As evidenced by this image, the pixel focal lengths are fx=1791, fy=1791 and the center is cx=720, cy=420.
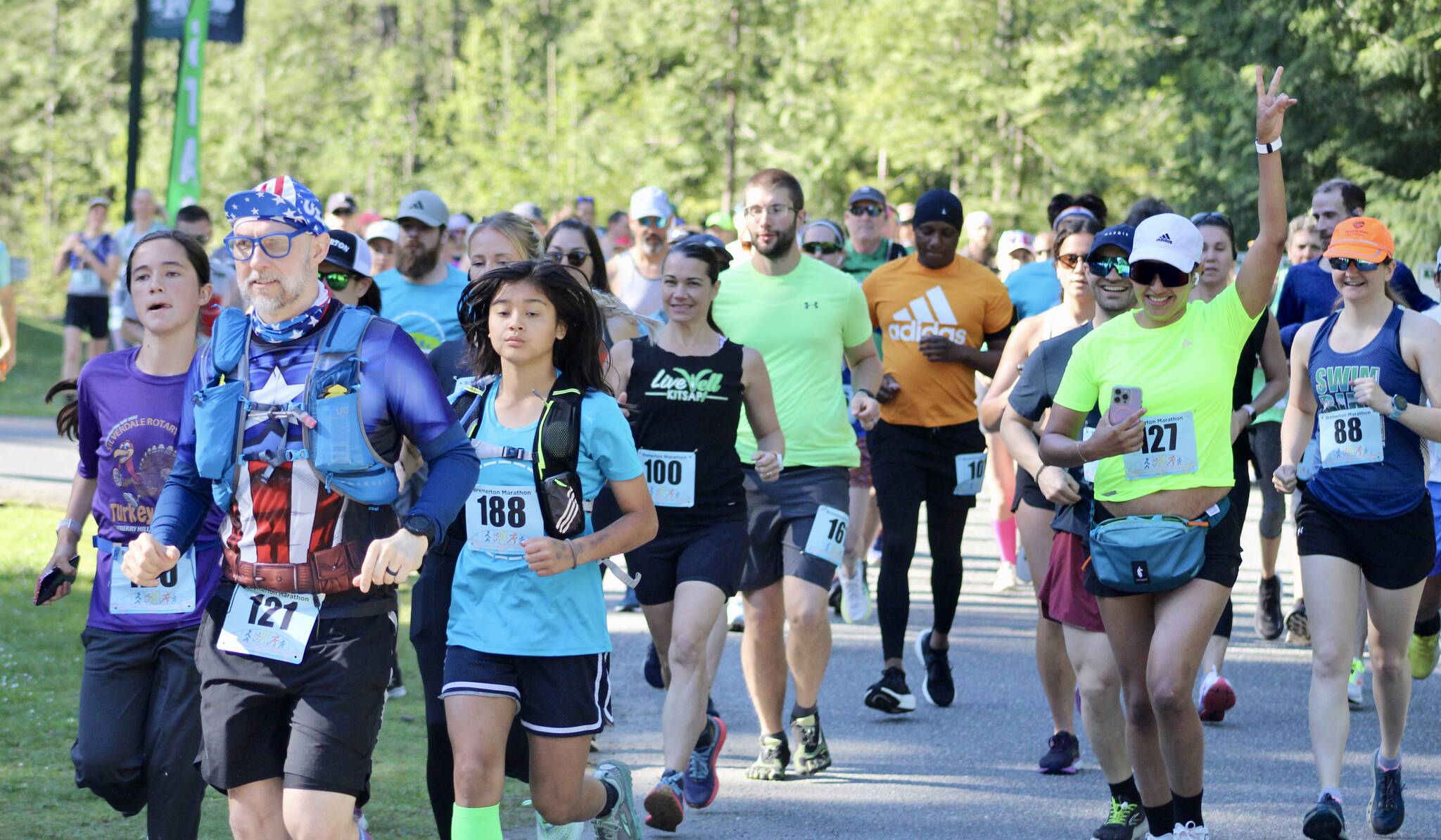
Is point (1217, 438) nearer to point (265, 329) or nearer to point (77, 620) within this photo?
point (265, 329)

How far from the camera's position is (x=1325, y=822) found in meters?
6.04

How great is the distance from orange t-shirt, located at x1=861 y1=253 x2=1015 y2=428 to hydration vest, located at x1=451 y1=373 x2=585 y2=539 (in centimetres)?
399

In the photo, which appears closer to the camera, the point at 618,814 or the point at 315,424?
the point at 315,424

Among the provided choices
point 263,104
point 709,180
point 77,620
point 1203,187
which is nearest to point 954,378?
point 77,620

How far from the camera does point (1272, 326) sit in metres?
7.50

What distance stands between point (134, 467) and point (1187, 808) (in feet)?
11.0

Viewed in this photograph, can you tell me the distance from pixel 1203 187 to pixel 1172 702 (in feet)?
75.0

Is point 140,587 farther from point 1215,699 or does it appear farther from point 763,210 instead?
point 1215,699

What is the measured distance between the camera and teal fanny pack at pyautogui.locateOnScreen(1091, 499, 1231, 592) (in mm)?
5469

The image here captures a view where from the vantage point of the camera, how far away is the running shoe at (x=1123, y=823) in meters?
6.15

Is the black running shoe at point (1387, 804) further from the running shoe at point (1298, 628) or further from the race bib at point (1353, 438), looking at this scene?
the running shoe at point (1298, 628)

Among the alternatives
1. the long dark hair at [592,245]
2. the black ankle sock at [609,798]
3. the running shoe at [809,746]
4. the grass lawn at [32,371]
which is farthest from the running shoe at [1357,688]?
the grass lawn at [32,371]

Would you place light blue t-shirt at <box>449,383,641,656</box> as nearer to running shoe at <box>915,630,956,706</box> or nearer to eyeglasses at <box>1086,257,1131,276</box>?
eyeglasses at <box>1086,257,1131,276</box>

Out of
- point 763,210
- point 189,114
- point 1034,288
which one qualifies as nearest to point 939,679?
point 763,210
